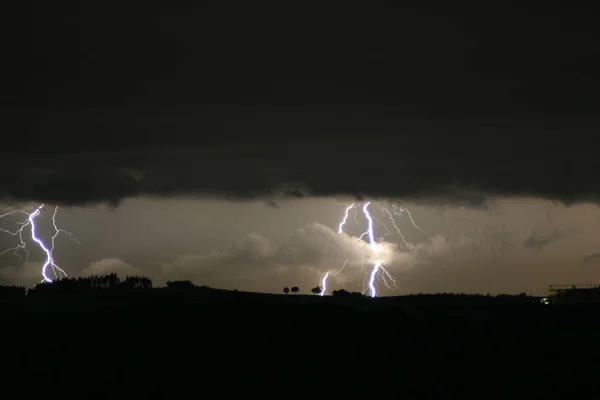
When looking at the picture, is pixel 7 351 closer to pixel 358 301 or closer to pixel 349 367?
pixel 349 367

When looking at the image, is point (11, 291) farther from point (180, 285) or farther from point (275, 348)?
point (275, 348)

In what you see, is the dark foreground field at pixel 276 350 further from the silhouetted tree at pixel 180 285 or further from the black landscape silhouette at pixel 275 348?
the silhouetted tree at pixel 180 285

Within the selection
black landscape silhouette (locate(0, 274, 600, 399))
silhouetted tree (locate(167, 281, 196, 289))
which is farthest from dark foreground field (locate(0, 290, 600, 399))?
silhouetted tree (locate(167, 281, 196, 289))

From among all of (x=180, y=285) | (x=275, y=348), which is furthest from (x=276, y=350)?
(x=180, y=285)

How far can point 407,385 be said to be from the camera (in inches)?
1905

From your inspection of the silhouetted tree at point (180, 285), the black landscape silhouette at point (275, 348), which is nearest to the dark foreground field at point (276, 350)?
the black landscape silhouette at point (275, 348)

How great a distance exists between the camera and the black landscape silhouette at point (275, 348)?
45.5 m

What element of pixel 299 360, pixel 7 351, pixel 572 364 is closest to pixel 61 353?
pixel 7 351

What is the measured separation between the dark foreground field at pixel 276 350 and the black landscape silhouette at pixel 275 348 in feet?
0.23

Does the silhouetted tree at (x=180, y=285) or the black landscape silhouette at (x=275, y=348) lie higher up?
the silhouetted tree at (x=180, y=285)

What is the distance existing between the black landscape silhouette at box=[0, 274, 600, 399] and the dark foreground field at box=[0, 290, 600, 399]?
0.07 m

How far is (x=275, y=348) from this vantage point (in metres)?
50.2

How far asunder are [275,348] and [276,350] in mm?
235

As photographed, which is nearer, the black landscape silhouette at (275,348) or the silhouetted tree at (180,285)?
the black landscape silhouette at (275,348)
